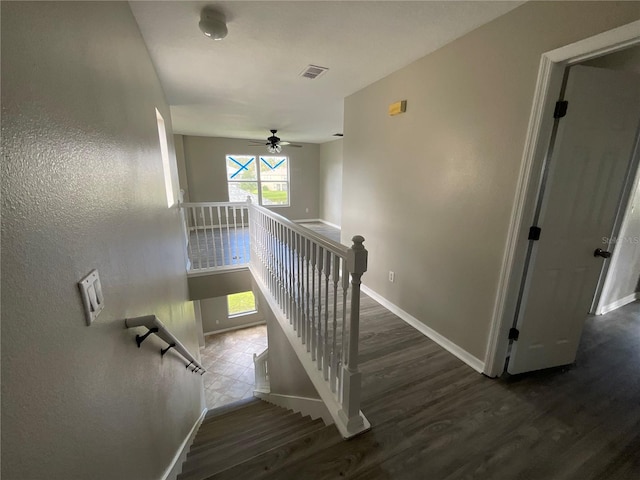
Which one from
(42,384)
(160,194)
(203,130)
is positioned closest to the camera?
(42,384)

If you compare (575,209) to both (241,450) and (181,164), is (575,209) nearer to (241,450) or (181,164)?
(241,450)

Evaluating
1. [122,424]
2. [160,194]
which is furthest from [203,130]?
[122,424]

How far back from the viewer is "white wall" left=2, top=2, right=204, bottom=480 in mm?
533

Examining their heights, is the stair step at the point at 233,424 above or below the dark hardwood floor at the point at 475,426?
below

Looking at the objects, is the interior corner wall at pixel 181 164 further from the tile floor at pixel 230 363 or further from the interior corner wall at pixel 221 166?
the tile floor at pixel 230 363

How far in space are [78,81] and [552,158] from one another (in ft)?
7.59

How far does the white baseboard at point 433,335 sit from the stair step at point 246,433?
52.2 inches

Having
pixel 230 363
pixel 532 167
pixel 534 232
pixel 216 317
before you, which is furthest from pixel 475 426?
pixel 216 317

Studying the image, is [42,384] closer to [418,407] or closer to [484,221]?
[418,407]

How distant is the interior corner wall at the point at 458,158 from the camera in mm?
1584

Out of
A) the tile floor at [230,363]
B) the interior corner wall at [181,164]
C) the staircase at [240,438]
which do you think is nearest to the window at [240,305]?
the tile floor at [230,363]

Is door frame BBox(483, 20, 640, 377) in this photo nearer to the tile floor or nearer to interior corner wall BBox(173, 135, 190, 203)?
the tile floor

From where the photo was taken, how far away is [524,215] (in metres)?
1.67

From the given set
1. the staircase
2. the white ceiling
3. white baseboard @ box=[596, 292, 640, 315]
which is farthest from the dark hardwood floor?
the white ceiling
